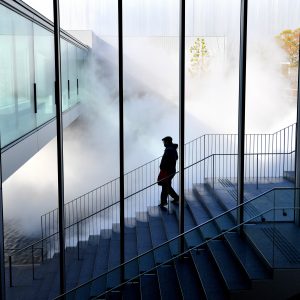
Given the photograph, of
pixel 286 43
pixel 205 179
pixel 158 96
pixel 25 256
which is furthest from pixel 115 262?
pixel 286 43

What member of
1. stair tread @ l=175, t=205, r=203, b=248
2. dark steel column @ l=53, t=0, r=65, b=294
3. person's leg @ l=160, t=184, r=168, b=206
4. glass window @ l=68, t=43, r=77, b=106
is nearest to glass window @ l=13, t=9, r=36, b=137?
dark steel column @ l=53, t=0, r=65, b=294

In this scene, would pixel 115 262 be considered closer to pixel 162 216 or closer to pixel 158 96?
pixel 162 216

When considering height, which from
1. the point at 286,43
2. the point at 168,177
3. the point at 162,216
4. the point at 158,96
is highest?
the point at 286,43

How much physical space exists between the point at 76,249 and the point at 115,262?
0.39 metres

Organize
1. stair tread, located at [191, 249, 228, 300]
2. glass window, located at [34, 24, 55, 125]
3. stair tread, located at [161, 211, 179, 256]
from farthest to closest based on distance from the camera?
stair tread, located at [161, 211, 179, 256] < glass window, located at [34, 24, 55, 125] < stair tread, located at [191, 249, 228, 300]

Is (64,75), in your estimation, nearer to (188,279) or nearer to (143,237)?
(143,237)

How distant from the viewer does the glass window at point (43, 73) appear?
16.4ft

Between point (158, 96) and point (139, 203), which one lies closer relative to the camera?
point (158, 96)

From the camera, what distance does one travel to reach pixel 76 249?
5.38m

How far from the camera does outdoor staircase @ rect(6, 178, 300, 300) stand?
4.29 m

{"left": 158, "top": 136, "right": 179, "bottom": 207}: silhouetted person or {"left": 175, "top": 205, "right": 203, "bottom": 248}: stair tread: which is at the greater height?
{"left": 158, "top": 136, "right": 179, "bottom": 207}: silhouetted person

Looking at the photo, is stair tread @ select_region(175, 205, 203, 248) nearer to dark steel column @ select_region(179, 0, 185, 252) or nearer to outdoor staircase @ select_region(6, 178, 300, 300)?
outdoor staircase @ select_region(6, 178, 300, 300)

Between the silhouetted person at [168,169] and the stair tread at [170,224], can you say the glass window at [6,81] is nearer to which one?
the silhouetted person at [168,169]

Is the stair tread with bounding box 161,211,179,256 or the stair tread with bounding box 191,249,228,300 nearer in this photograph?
the stair tread with bounding box 191,249,228,300
